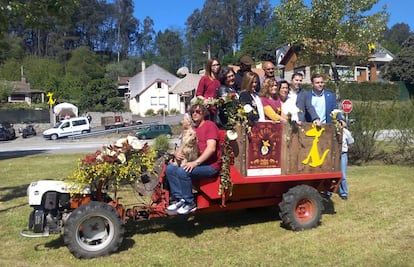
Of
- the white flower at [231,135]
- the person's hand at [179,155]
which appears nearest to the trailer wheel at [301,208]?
the white flower at [231,135]

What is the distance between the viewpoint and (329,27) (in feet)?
49.9

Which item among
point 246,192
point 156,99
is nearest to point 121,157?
point 246,192

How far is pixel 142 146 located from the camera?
19.0ft

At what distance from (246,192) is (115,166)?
1794mm

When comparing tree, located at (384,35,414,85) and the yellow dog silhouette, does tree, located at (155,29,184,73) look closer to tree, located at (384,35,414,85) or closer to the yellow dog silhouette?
tree, located at (384,35,414,85)

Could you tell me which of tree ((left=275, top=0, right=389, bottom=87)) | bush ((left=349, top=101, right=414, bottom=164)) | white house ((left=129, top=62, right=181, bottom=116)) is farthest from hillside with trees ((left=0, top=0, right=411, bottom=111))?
white house ((left=129, top=62, right=181, bottom=116))

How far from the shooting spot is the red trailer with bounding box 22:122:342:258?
17.9 ft

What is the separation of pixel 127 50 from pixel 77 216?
435 ft

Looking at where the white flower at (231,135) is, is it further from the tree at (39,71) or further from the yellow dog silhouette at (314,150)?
the tree at (39,71)

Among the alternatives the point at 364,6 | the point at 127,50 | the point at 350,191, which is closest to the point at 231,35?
the point at 127,50

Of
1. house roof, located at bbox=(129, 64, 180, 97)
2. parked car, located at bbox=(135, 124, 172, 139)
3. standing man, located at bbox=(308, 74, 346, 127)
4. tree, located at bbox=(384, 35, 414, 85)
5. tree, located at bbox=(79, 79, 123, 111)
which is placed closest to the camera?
standing man, located at bbox=(308, 74, 346, 127)

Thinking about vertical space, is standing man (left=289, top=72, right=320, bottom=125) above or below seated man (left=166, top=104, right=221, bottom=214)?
above

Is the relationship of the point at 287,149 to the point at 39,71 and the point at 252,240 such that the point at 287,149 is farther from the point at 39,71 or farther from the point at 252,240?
the point at 39,71

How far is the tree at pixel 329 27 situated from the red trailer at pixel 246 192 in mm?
9484
